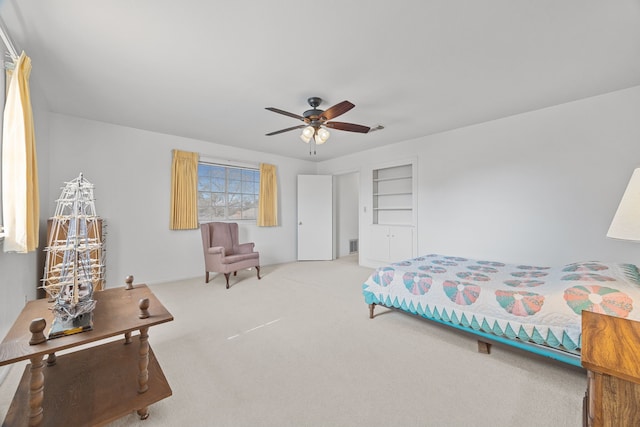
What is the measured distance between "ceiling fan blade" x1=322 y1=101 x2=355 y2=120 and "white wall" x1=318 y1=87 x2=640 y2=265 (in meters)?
2.42

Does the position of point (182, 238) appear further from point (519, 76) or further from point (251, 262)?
point (519, 76)

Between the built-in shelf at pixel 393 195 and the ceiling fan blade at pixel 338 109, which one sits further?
the built-in shelf at pixel 393 195

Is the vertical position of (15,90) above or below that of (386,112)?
below

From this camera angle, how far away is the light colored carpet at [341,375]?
1399 mm

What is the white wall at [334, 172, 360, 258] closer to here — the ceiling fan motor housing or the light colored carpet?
the ceiling fan motor housing

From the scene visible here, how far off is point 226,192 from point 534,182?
484 cm

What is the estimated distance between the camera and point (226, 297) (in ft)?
11.0

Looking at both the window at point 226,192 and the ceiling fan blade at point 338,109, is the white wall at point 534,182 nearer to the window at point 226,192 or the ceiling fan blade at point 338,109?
the ceiling fan blade at point 338,109

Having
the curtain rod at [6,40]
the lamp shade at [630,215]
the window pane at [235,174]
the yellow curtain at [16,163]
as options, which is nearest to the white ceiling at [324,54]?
the curtain rod at [6,40]

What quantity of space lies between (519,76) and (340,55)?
176 cm

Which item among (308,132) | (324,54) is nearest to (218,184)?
(308,132)

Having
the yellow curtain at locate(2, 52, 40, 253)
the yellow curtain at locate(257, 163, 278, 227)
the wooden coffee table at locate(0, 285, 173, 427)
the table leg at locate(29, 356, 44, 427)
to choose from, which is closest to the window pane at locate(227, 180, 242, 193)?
the yellow curtain at locate(257, 163, 278, 227)

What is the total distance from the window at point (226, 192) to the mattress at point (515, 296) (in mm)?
3268

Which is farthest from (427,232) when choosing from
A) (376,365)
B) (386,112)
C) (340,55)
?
(340,55)
